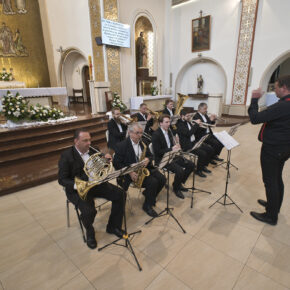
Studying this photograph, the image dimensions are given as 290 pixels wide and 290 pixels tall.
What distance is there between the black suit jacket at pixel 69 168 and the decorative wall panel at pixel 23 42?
10.3 m

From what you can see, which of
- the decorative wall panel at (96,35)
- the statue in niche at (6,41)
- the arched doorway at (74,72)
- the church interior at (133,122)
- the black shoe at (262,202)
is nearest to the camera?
the church interior at (133,122)

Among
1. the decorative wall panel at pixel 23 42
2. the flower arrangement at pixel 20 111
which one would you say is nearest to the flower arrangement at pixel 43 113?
the flower arrangement at pixel 20 111

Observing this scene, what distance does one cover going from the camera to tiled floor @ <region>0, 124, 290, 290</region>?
181 centimetres

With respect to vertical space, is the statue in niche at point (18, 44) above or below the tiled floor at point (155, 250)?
above

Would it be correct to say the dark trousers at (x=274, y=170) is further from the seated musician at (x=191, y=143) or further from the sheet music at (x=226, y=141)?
the seated musician at (x=191, y=143)

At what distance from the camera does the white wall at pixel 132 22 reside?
8.49 meters

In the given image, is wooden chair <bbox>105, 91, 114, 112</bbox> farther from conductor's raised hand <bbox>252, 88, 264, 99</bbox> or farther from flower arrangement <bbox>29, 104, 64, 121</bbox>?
conductor's raised hand <bbox>252, 88, 264, 99</bbox>

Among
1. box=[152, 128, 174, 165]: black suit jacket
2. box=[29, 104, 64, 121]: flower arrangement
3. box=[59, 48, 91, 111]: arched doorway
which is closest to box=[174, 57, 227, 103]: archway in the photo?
box=[59, 48, 91, 111]: arched doorway

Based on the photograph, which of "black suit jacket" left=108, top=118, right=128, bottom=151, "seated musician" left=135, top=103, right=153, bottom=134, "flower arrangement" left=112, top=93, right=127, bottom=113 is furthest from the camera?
"flower arrangement" left=112, top=93, right=127, bottom=113

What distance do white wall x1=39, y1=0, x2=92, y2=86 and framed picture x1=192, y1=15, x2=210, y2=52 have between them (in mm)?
5289

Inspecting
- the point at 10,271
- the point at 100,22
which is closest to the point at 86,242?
the point at 10,271

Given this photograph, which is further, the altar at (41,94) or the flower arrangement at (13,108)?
the altar at (41,94)

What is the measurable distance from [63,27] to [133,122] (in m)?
8.72

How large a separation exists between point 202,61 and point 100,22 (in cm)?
567
